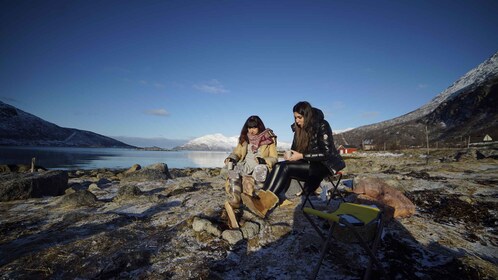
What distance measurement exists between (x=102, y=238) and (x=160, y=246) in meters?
1.18

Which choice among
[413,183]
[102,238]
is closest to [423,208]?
[413,183]

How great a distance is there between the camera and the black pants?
4547 millimetres

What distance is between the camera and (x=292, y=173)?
4.60 meters

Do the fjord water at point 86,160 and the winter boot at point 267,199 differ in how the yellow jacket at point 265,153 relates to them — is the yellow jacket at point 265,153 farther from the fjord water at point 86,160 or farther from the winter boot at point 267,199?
the fjord water at point 86,160

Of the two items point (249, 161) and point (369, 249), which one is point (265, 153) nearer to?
point (249, 161)

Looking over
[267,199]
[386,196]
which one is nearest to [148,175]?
[267,199]

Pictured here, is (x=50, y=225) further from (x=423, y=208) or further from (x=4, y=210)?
(x=423, y=208)

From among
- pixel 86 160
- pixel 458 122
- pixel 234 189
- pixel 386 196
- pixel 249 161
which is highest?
pixel 458 122

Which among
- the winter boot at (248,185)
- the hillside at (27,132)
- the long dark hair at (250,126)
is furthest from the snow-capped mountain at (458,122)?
the hillside at (27,132)

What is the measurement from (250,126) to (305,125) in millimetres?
1274

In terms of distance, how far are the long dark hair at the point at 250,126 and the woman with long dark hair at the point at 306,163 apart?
93 cm

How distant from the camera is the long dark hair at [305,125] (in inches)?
183

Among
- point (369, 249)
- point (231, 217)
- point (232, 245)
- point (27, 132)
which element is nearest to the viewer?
point (369, 249)

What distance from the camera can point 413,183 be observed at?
784 centimetres
